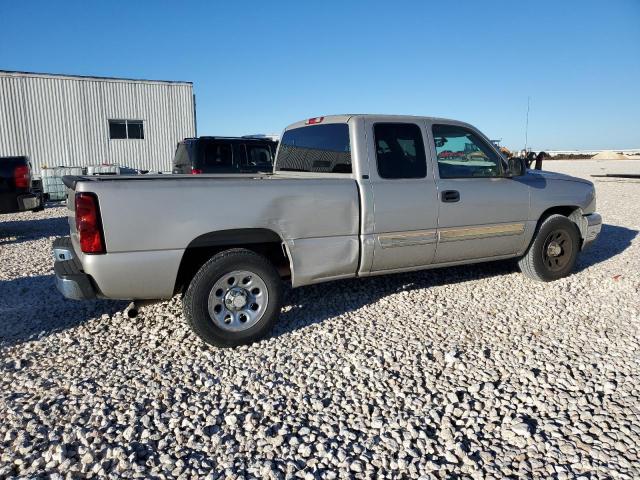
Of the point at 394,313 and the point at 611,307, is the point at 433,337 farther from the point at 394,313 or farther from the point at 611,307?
the point at 611,307

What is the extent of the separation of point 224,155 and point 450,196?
668 centimetres

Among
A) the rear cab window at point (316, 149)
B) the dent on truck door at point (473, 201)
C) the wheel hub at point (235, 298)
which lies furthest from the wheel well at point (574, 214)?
the wheel hub at point (235, 298)

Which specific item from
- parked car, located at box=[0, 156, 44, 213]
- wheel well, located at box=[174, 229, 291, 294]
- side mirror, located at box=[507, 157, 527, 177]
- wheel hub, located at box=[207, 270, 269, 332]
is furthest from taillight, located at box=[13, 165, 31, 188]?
side mirror, located at box=[507, 157, 527, 177]

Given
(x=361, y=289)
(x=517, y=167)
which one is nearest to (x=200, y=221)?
(x=361, y=289)

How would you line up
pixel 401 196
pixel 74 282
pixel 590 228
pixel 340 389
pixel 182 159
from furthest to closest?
pixel 182 159 → pixel 590 228 → pixel 401 196 → pixel 74 282 → pixel 340 389

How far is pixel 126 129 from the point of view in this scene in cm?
1972

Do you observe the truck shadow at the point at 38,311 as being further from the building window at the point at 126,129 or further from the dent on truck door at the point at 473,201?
the building window at the point at 126,129

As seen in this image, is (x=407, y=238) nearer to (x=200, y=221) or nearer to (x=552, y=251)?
(x=200, y=221)

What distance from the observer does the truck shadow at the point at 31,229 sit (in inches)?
357

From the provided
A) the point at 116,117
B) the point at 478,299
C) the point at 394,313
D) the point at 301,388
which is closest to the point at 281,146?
the point at 394,313

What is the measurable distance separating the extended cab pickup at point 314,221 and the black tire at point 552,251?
2cm

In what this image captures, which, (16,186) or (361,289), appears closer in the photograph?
(361,289)

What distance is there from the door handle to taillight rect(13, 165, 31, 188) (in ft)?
24.3

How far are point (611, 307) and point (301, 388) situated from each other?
3451mm
